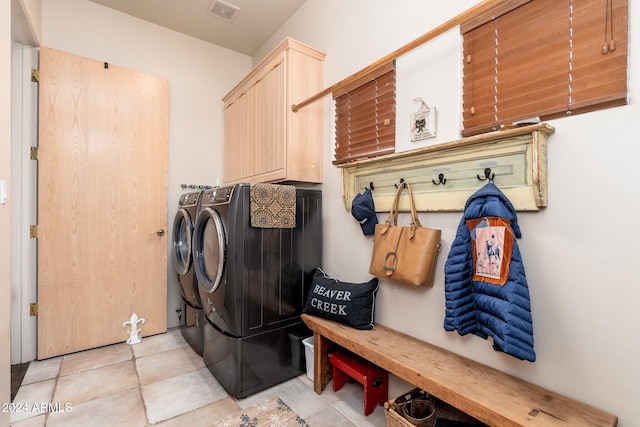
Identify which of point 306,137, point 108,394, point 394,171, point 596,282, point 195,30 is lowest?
point 108,394

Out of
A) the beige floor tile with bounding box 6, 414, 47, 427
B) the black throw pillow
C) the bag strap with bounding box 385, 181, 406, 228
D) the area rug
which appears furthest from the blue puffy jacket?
the beige floor tile with bounding box 6, 414, 47, 427

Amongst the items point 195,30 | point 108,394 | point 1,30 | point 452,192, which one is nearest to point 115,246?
point 108,394

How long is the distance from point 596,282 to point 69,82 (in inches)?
145

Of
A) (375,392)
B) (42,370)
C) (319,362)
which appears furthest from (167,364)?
(375,392)

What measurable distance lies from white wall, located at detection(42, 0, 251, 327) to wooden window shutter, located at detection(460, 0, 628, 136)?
2699 millimetres

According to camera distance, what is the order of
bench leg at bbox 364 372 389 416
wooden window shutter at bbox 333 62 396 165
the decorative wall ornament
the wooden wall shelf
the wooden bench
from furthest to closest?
1. wooden window shutter at bbox 333 62 396 165
2. bench leg at bbox 364 372 389 416
3. the decorative wall ornament
4. the wooden wall shelf
5. the wooden bench

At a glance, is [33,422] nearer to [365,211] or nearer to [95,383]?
[95,383]

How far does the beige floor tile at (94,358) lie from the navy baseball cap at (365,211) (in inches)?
86.2

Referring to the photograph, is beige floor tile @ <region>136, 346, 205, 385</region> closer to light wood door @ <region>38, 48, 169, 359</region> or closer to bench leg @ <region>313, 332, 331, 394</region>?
light wood door @ <region>38, 48, 169, 359</region>

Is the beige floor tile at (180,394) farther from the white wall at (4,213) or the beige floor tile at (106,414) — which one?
the white wall at (4,213)

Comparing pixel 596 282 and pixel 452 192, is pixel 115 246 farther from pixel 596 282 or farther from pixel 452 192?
pixel 596 282

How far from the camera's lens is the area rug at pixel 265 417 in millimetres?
1682

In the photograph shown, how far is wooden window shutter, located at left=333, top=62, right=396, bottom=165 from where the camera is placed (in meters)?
1.89

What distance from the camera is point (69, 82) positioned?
2.53m
